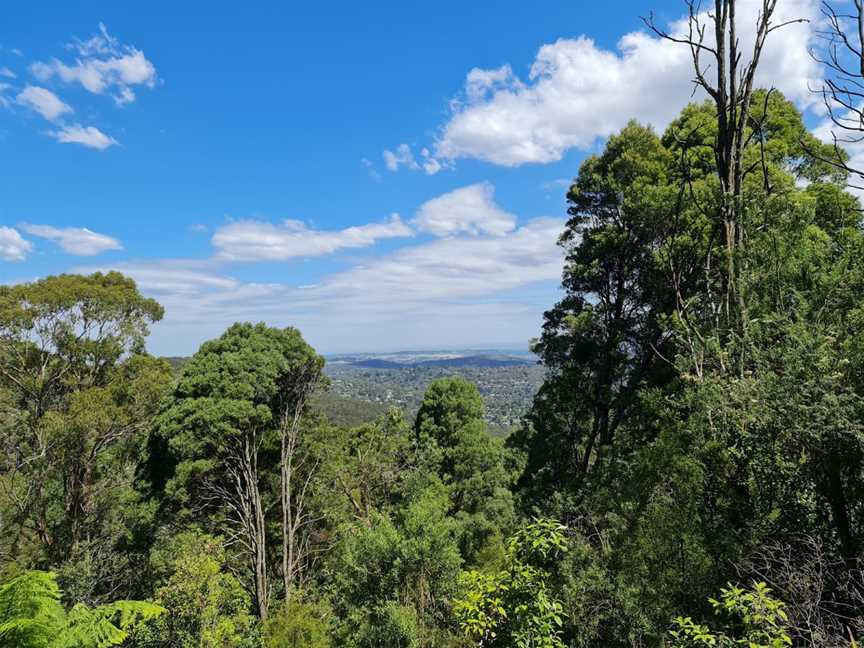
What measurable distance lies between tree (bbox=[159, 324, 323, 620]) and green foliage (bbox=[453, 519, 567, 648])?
10247 millimetres

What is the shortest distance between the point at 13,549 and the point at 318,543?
29.1 feet

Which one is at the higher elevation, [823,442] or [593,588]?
[823,442]

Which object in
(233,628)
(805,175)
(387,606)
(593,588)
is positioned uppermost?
(805,175)

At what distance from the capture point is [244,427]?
13.0 m

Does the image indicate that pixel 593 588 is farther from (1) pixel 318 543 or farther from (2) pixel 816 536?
(1) pixel 318 543

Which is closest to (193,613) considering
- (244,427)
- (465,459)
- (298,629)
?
(298,629)

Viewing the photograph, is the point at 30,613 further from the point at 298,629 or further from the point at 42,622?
the point at 298,629

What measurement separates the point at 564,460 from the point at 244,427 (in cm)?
968

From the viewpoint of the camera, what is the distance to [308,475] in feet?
50.4

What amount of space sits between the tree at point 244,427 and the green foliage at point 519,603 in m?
10.2

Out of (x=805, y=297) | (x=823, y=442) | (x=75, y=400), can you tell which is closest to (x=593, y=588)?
(x=823, y=442)

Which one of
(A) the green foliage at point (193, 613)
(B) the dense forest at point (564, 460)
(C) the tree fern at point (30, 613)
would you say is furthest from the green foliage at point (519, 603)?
(A) the green foliage at point (193, 613)

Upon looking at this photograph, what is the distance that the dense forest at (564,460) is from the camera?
434 centimetres

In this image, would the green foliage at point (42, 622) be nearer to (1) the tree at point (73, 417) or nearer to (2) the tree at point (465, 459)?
(1) the tree at point (73, 417)
